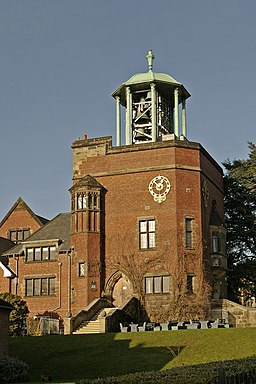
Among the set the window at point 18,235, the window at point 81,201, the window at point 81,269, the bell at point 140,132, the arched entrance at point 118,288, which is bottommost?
the arched entrance at point 118,288

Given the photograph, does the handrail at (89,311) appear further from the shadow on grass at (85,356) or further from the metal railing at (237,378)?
the metal railing at (237,378)

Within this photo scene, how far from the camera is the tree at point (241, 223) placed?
167 feet

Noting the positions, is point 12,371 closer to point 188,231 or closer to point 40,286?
point 188,231

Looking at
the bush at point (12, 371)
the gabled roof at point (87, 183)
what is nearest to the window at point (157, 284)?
the gabled roof at point (87, 183)

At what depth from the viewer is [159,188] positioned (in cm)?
4266

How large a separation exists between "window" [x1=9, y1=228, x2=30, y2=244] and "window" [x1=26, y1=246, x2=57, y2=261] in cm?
824

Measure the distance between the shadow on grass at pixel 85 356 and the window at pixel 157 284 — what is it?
8.44m

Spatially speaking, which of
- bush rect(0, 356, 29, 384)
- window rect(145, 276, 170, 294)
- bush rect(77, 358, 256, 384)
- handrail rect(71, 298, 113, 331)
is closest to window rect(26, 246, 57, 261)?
handrail rect(71, 298, 113, 331)

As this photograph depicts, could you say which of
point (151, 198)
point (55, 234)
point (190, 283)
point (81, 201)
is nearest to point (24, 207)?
point (55, 234)

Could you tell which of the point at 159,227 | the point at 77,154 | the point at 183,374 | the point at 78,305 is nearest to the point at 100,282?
the point at 78,305

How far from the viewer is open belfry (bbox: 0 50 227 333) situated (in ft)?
136

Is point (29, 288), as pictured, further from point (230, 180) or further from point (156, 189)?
point (230, 180)

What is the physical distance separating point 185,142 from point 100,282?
35.3ft

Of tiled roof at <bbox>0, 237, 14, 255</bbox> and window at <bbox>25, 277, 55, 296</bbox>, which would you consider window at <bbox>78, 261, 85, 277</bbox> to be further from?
tiled roof at <bbox>0, 237, 14, 255</bbox>
